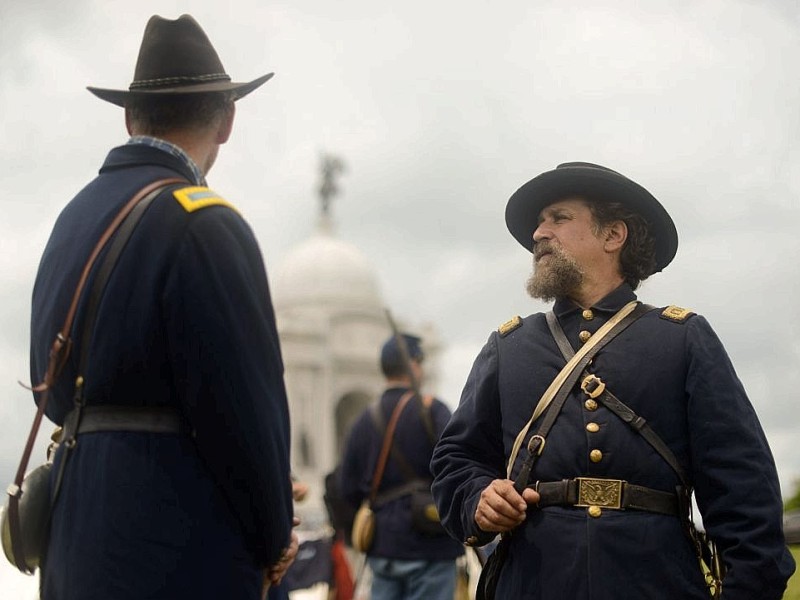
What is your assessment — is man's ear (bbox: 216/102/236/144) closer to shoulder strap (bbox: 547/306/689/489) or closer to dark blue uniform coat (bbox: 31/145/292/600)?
dark blue uniform coat (bbox: 31/145/292/600)

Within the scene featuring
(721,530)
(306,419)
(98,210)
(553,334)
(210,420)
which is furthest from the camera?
(306,419)

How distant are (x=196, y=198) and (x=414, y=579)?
4536 mm

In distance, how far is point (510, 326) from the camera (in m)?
4.52

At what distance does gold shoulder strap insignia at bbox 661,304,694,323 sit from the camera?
4.22 m

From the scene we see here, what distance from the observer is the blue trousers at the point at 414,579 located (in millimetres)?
7492

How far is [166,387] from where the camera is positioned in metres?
3.41

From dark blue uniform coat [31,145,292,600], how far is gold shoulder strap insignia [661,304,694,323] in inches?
54.3

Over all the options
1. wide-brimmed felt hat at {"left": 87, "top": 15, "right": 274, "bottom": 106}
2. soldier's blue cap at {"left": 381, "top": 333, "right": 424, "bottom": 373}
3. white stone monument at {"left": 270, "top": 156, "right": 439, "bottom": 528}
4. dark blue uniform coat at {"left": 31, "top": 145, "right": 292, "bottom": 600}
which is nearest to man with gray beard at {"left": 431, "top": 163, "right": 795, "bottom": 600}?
dark blue uniform coat at {"left": 31, "top": 145, "right": 292, "bottom": 600}

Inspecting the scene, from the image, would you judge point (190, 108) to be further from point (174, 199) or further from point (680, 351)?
point (680, 351)

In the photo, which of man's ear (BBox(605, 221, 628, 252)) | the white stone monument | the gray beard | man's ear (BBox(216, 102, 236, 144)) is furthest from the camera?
the white stone monument

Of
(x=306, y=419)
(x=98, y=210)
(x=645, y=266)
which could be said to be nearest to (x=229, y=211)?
(x=98, y=210)

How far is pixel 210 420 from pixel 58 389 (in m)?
0.45

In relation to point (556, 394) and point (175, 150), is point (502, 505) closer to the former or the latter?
point (556, 394)

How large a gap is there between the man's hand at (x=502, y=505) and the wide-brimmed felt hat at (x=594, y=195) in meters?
1.01
